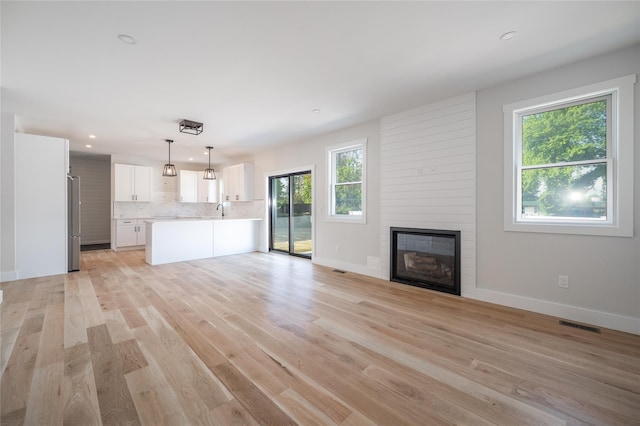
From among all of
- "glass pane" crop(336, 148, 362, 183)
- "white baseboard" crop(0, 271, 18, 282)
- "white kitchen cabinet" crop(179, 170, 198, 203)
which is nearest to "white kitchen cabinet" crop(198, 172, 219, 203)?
"white kitchen cabinet" crop(179, 170, 198, 203)

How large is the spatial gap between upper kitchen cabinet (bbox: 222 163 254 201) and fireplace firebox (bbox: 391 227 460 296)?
174 inches

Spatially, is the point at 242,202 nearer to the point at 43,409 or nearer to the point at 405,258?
the point at 405,258

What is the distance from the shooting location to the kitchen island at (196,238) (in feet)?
17.6

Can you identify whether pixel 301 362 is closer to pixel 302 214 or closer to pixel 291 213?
pixel 302 214

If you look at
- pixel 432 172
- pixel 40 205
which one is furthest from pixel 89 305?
pixel 432 172

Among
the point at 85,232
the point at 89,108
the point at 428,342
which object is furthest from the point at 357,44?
the point at 85,232

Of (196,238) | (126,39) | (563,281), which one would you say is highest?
(126,39)

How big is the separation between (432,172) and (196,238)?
5.06 meters

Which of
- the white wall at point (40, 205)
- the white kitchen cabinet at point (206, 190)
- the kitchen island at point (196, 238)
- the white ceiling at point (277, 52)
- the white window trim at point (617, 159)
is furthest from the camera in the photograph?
the white kitchen cabinet at point (206, 190)

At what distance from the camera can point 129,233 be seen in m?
7.24

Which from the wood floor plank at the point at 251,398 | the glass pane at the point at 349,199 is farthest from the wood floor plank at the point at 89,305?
the glass pane at the point at 349,199

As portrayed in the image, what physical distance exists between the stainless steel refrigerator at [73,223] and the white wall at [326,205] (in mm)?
3921

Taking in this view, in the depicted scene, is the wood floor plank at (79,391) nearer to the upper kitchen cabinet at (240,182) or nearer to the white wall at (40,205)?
the white wall at (40,205)

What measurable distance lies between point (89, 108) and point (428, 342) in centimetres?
540
